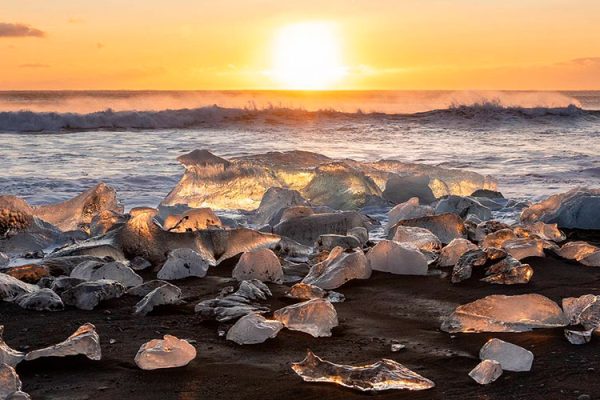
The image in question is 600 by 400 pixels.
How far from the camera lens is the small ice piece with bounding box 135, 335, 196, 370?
2.08 meters

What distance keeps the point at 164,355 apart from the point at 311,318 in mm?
554

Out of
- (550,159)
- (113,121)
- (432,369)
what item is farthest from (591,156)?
(113,121)

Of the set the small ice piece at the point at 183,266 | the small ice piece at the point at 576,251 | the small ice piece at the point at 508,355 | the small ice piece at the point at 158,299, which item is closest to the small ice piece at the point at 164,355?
the small ice piece at the point at 158,299

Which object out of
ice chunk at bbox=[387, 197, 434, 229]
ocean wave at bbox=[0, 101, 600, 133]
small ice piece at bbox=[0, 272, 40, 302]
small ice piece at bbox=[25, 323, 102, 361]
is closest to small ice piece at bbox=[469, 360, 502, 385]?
small ice piece at bbox=[25, 323, 102, 361]

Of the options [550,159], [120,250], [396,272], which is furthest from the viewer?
[550,159]

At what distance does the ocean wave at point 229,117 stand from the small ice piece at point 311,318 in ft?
52.0

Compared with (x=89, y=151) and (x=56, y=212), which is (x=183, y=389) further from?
(x=89, y=151)

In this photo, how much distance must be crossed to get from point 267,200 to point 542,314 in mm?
3135

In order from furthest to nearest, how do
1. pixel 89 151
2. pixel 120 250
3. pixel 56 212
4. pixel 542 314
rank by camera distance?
pixel 89 151
pixel 56 212
pixel 120 250
pixel 542 314

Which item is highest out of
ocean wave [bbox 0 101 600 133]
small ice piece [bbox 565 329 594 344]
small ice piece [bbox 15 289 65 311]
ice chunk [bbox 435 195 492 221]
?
ocean wave [bbox 0 101 600 133]

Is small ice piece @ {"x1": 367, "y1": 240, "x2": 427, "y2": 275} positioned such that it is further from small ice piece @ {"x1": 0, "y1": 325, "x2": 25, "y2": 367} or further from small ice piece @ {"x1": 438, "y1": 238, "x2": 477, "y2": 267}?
small ice piece @ {"x1": 0, "y1": 325, "x2": 25, "y2": 367}

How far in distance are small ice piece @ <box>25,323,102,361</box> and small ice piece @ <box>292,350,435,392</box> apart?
23.9 inches

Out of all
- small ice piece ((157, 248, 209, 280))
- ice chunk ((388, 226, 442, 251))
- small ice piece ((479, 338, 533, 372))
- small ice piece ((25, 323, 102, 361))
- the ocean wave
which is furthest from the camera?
the ocean wave

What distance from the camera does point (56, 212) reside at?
16.9 ft
